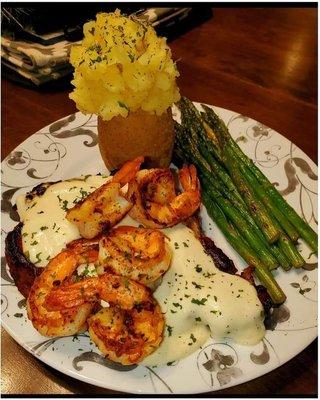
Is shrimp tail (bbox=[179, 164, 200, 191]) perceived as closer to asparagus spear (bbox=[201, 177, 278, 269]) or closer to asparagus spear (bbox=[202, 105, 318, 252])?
asparagus spear (bbox=[201, 177, 278, 269])

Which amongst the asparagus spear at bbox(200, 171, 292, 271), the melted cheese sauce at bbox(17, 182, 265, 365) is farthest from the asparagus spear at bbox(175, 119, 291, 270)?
the melted cheese sauce at bbox(17, 182, 265, 365)

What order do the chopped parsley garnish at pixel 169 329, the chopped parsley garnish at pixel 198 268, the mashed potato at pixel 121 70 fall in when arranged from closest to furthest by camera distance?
the chopped parsley garnish at pixel 169 329, the chopped parsley garnish at pixel 198 268, the mashed potato at pixel 121 70

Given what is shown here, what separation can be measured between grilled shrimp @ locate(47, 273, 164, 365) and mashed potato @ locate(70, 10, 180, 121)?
2.46 feet

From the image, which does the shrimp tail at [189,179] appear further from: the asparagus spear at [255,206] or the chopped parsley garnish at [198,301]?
the chopped parsley garnish at [198,301]

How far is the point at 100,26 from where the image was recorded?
226 cm

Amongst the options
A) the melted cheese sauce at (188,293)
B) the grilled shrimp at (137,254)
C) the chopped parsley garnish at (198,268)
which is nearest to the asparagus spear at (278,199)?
the melted cheese sauce at (188,293)

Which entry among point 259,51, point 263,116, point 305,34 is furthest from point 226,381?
point 305,34

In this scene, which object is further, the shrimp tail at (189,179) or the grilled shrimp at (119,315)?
the shrimp tail at (189,179)

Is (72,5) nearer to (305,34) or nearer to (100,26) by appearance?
(100,26)

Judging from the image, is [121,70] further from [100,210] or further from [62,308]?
[62,308]

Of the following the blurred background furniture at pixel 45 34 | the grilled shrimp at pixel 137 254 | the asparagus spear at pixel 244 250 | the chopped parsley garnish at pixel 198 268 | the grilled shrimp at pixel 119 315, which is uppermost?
the blurred background furniture at pixel 45 34

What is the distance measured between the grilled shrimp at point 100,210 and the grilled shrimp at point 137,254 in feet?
0.32

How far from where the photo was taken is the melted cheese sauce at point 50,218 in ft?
6.69

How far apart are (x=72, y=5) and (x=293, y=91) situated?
1.53m
